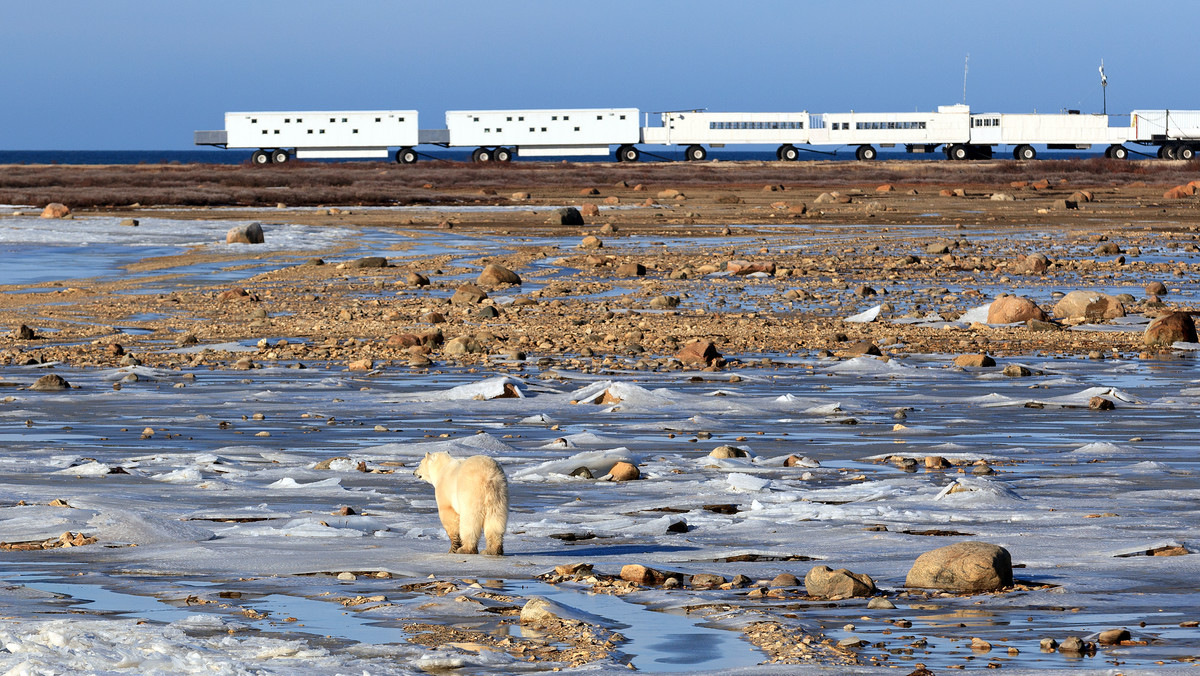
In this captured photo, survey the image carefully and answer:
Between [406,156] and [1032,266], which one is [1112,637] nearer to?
[1032,266]

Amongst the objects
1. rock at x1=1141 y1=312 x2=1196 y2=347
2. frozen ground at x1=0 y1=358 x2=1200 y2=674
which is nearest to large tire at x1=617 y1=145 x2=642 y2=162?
rock at x1=1141 y1=312 x2=1196 y2=347

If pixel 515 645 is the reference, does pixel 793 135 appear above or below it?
above

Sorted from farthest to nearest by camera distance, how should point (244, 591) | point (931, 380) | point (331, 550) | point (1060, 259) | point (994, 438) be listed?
point (1060, 259) → point (931, 380) → point (994, 438) → point (331, 550) → point (244, 591)

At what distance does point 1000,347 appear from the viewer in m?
16.5

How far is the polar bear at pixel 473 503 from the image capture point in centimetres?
703

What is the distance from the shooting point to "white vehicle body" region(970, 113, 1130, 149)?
326 feet

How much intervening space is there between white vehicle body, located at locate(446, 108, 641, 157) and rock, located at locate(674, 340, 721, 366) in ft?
270

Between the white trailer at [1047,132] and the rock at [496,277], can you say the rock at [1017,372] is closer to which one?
the rock at [496,277]

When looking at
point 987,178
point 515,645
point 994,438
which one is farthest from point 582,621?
point 987,178

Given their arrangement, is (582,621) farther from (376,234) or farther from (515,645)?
(376,234)

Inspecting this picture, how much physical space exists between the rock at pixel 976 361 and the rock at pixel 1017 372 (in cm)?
49

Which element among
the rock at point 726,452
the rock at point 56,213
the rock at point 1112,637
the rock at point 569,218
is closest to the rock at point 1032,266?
the rock at point 726,452

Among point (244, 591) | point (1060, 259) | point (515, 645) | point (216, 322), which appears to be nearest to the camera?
point (515, 645)

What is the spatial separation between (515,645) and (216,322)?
46.3 feet
